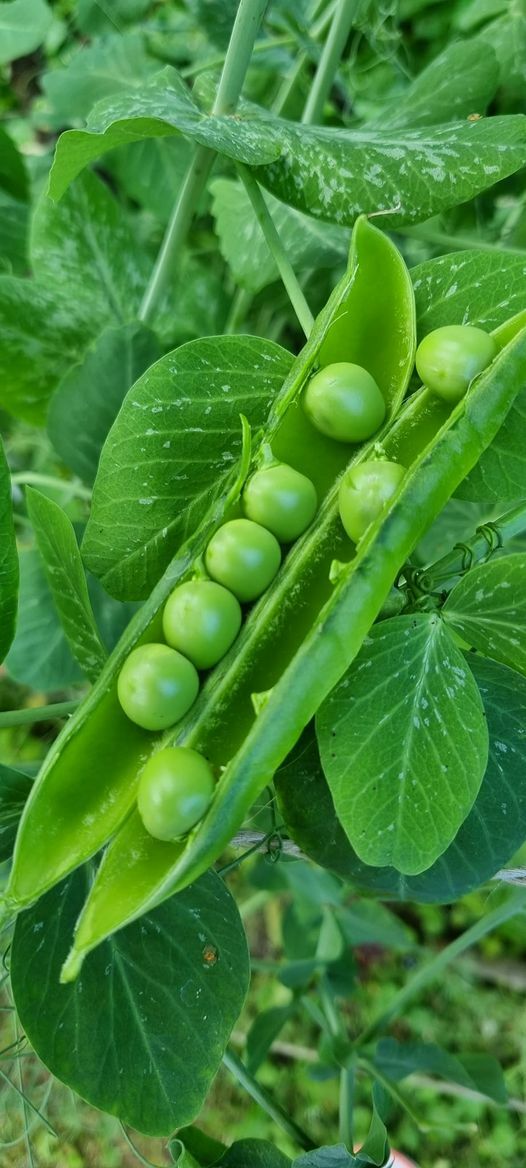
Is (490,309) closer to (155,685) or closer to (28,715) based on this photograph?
(155,685)

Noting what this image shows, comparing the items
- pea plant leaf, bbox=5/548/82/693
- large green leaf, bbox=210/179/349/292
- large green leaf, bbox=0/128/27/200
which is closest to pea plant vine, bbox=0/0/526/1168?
large green leaf, bbox=210/179/349/292

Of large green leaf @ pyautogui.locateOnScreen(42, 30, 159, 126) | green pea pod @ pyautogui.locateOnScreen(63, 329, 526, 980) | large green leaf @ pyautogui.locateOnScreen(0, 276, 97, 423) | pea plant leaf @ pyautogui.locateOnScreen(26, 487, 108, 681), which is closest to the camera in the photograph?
green pea pod @ pyautogui.locateOnScreen(63, 329, 526, 980)

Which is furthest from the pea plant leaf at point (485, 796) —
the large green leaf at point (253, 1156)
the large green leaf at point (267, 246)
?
the large green leaf at point (267, 246)

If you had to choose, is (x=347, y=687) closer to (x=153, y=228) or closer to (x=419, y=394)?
(x=419, y=394)

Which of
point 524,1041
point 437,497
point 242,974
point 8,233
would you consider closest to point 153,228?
point 8,233

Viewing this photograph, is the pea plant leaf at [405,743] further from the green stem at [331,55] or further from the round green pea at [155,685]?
the green stem at [331,55]

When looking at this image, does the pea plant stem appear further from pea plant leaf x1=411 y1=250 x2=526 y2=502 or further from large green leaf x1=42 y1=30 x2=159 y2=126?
large green leaf x1=42 y1=30 x2=159 y2=126
